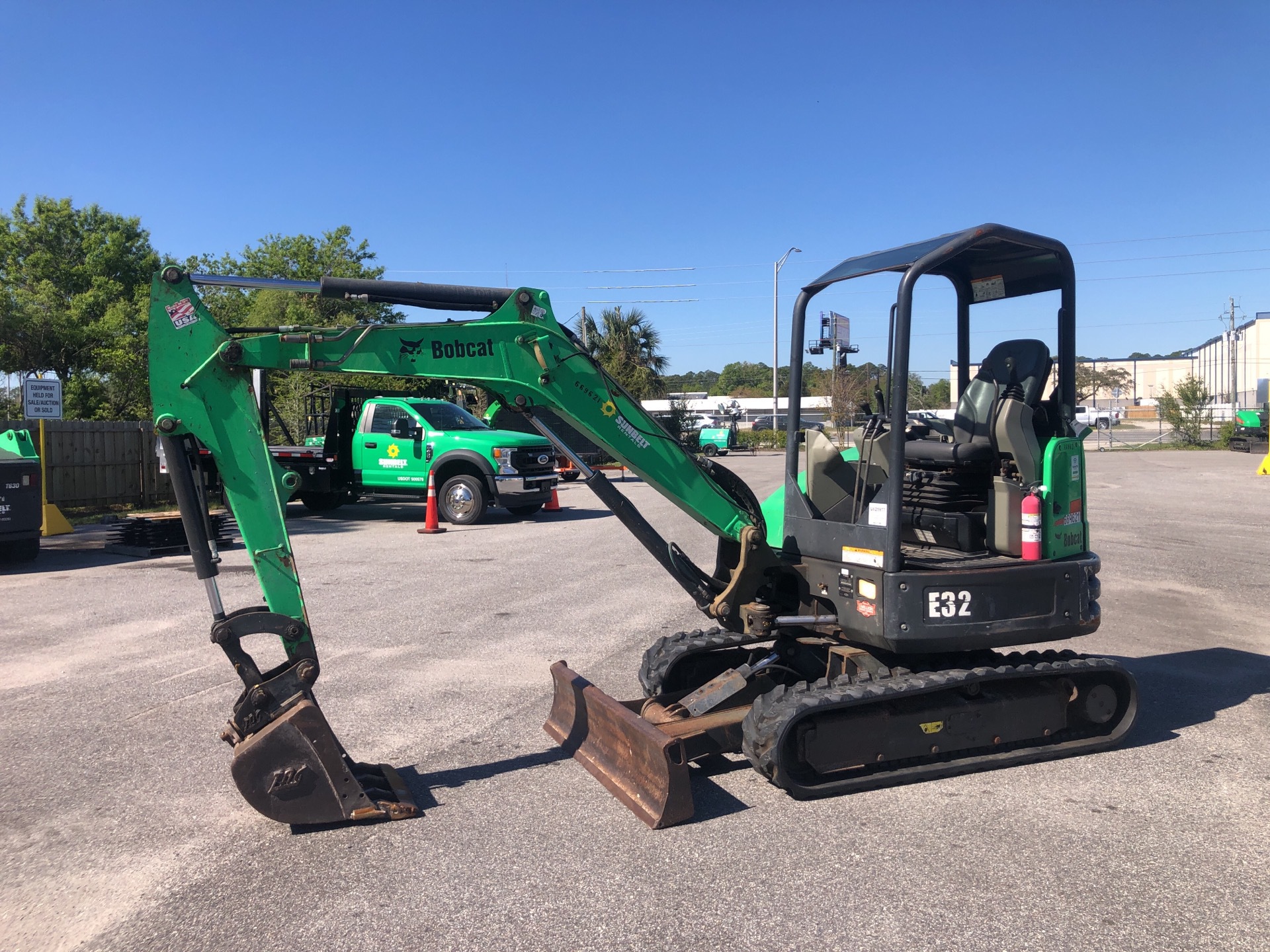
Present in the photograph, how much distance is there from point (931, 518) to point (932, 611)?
0.91 m

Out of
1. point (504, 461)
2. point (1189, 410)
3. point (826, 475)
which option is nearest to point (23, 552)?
point (504, 461)

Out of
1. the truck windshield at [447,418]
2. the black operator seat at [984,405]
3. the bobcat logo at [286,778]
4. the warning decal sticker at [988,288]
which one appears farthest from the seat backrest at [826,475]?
the truck windshield at [447,418]

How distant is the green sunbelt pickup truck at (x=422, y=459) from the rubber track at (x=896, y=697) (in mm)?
11937

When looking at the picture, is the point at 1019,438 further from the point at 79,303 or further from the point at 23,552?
the point at 79,303

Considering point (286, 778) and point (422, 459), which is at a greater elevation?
point (422, 459)

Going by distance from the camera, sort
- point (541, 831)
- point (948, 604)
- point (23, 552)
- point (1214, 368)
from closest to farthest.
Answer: point (541, 831)
point (948, 604)
point (23, 552)
point (1214, 368)

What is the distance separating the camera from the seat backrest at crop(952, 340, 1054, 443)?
221 inches

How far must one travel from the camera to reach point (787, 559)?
18.3ft

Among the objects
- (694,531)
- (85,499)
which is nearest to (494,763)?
(694,531)

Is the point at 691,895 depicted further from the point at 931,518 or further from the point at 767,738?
the point at 931,518

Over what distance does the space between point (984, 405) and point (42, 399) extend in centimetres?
1485

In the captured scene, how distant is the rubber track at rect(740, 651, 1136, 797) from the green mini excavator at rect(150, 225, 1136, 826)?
16 millimetres

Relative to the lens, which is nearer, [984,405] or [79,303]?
[984,405]

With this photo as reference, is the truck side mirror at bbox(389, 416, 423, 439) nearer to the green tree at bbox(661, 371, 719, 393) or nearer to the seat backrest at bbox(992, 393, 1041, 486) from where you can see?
the seat backrest at bbox(992, 393, 1041, 486)
